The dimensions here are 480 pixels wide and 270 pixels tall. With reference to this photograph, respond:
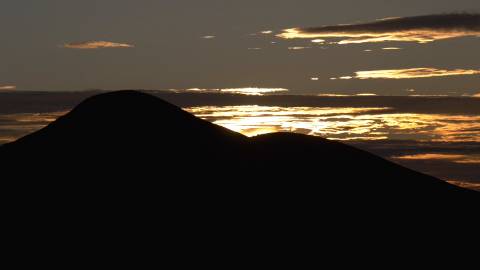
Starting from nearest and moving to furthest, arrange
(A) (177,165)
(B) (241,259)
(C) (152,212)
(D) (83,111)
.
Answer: (B) (241,259) < (C) (152,212) < (A) (177,165) < (D) (83,111)

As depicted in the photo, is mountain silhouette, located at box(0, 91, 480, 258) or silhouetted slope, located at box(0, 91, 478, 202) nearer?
mountain silhouette, located at box(0, 91, 480, 258)

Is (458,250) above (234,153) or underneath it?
underneath

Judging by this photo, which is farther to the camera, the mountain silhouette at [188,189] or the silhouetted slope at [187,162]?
the silhouetted slope at [187,162]

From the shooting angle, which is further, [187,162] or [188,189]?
[187,162]

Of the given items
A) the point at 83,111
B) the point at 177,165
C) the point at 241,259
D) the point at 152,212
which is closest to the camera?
the point at 241,259

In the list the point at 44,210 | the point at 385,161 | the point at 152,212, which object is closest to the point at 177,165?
the point at 152,212

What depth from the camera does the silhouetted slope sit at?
149000 mm

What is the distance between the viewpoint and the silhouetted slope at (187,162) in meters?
149

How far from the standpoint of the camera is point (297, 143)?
17712 centimetres

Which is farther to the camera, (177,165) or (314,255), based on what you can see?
(177,165)

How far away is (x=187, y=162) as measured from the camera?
158750mm

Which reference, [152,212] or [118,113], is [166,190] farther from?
[118,113]

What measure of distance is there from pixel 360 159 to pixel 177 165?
36486 mm

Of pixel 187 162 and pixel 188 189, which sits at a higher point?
pixel 187 162
